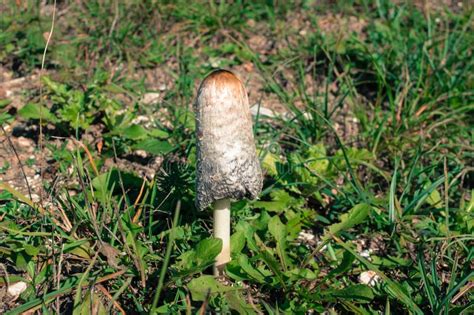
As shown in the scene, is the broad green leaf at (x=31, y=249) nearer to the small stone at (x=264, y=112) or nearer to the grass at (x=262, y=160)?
the grass at (x=262, y=160)

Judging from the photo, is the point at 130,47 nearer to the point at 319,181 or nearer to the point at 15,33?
the point at 15,33

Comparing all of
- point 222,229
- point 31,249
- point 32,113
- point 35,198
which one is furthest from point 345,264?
point 32,113

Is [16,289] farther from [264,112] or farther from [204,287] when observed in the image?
[264,112]

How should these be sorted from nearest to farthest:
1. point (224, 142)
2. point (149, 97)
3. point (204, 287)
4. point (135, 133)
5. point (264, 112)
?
point (224, 142) → point (204, 287) → point (135, 133) → point (264, 112) → point (149, 97)

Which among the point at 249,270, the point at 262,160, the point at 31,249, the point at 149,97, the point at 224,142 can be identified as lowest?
the point at 249,270

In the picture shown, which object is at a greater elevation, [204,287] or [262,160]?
[262,160]

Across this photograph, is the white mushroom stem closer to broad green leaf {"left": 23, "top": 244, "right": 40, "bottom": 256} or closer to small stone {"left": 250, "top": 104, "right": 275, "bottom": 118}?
broad green leaf {"left": 23, "top": 244, "right": 40, "bottom": 256}

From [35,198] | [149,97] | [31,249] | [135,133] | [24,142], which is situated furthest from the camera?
[149,97]
